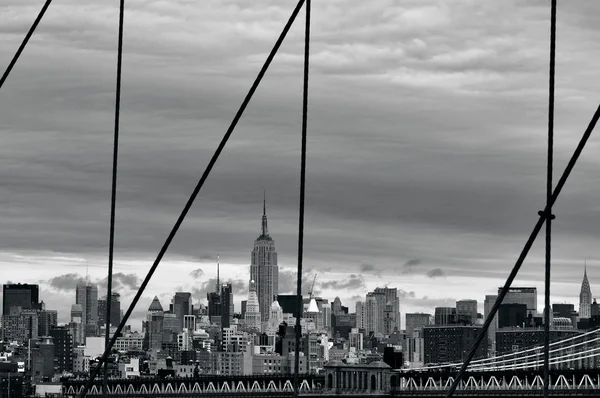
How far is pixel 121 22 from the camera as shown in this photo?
59.1 feet

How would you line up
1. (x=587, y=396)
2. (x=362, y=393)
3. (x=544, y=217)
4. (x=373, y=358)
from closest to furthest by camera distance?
(x=544, y=217), (x=587, y=396), (x=362, y=393), (x=373, y=358)

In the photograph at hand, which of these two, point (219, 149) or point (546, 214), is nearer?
point (546, 214)

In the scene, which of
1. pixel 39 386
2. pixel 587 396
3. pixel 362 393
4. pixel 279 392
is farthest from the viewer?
pixel 39 386

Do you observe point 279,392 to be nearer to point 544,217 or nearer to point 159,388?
point 159,388

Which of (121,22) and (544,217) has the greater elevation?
(121,22)

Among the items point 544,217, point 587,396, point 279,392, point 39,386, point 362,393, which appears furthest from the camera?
point 39,386

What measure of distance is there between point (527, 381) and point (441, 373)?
10.3 m

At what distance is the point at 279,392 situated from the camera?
154250 millimetres

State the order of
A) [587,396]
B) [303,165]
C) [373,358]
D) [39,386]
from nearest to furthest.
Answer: [303,165]
[587,396]
[373,358]
[39,386]

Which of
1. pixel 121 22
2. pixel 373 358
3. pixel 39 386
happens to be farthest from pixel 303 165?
pixel 39 386

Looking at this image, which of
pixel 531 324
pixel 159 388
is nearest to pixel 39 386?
pixel 159 388

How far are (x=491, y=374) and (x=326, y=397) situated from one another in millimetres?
12038

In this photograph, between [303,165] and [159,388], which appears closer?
[303,165]

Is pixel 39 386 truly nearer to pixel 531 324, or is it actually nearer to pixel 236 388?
pixel 236 388
